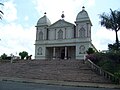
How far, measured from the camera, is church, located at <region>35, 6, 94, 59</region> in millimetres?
43688

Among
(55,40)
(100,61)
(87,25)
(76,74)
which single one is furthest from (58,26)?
(76,74)

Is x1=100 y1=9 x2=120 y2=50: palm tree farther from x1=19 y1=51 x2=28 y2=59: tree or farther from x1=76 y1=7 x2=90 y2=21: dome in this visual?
x1=19 y1=51 x2=28 y2=59: tree

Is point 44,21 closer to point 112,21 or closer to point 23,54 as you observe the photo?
point 23,54

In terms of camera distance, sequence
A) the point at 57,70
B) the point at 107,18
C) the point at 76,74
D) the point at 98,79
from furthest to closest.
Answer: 1. the point at 107,18
2. the point at 57,70
3. the point at 76,74
4. the point at 98,79

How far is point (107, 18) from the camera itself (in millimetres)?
41469

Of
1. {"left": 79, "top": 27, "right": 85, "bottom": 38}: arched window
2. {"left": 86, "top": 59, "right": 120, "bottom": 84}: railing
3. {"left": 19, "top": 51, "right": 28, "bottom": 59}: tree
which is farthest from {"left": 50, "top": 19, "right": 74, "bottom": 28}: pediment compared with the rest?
{"left": 86, "top": 59, "right": 120, "bottom": 84}: railing

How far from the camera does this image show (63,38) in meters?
45.8

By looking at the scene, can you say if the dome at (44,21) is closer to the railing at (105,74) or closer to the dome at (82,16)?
the dome at (82,16)

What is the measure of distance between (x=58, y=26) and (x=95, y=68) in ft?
80.3

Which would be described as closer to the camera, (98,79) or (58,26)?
(98,79)

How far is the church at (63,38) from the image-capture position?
43688mm

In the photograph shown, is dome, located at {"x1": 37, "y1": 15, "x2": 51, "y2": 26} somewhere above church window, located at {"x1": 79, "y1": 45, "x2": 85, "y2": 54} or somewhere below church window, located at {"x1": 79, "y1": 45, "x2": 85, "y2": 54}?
above

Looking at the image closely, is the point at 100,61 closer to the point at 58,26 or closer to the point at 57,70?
the point at 57,70

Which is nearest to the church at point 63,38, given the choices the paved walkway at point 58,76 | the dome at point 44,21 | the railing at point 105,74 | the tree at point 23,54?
the dome at point 44,21
